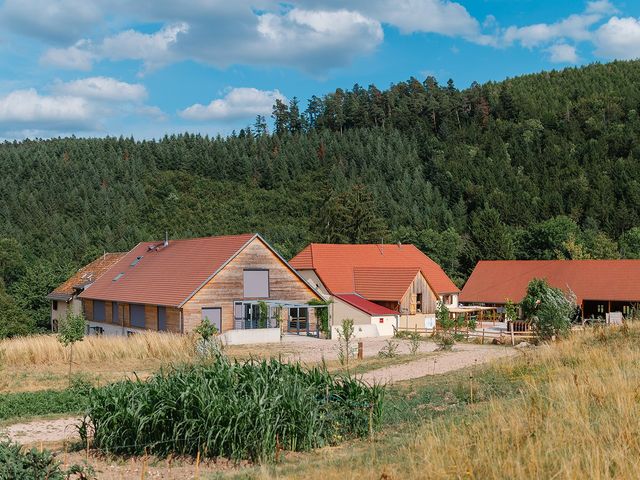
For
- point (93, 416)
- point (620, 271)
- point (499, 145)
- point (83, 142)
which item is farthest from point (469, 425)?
point (83, 142)

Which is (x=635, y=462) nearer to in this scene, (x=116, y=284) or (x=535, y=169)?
(x=116, y=284)

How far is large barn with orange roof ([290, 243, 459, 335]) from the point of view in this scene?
4322cm

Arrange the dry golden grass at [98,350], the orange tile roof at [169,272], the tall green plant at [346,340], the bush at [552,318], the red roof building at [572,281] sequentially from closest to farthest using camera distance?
1. the tall green plant at [346,340]
2. the dry golden grass at [98,350]
3. the bush at [552,318]
4. the orange tile roof at [169,272]
5. the red roof building at [572,281]

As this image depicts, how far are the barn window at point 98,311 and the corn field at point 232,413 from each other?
36253 millimetres

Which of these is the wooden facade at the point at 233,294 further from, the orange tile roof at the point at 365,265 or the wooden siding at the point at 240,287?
the orange tile roof at the point at 365,265

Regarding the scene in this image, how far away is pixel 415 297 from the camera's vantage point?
156 feet

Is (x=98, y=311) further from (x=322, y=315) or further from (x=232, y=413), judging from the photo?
(x=232, y=413)

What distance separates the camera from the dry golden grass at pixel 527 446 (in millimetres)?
5859

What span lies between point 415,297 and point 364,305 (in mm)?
4574

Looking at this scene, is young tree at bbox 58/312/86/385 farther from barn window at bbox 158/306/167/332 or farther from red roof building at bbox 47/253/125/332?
red roof building at bbox 47/253/125/332

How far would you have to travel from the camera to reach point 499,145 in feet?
363

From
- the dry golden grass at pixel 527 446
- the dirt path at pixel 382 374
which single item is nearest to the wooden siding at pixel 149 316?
the dirt path at pixel 382 374

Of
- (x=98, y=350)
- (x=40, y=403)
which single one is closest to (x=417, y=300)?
(x=98, y=350)

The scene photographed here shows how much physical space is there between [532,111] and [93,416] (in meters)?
120
